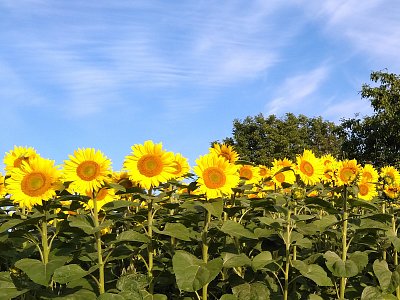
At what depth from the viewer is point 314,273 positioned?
421 cm

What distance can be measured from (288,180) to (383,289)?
198 centimetres

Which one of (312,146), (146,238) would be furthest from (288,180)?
(312,146)

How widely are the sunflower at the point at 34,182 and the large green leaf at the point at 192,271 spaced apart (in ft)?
3.55

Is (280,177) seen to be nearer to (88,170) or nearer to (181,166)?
(181,166)

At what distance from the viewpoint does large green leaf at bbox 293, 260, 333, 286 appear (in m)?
4.11

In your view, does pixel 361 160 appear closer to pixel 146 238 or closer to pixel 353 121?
pixel 353 121

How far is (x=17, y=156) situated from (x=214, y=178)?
2106 mm

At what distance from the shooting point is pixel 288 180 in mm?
6180

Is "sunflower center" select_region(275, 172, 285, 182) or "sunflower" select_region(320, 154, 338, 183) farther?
"sunflower center" select_region(275, 172, 285, 182)

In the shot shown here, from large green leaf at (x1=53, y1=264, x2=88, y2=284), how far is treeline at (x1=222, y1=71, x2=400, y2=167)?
2671 centimetres

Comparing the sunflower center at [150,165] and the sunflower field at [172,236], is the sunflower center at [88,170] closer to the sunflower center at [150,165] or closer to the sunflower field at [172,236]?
the sunflower field at [172,236]

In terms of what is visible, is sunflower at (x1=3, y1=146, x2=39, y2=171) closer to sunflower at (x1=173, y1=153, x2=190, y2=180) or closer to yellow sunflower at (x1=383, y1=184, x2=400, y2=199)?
sunflower at (x1=173, y1=153, x2=190, y2=180)

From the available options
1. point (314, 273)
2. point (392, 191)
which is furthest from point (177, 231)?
point (392, 191)

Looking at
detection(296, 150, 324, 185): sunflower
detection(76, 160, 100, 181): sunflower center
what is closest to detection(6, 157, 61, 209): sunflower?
detection(76, 160, 100, 181): sunflower center
